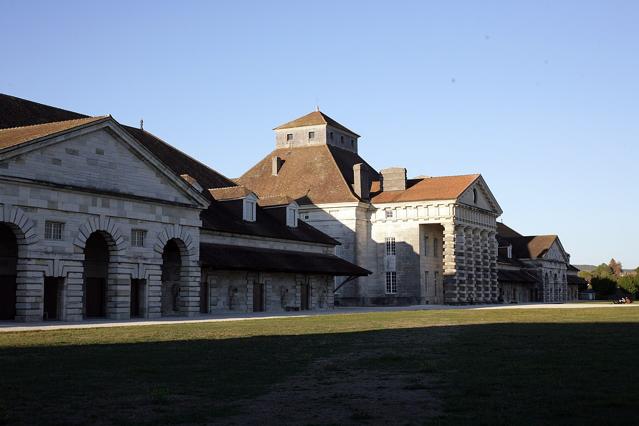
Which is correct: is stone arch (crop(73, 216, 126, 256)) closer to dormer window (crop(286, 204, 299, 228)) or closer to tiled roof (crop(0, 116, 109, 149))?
tiled roof (crop(0, 116, 109, 149))

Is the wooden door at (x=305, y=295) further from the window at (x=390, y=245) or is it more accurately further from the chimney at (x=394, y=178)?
the chimney at (x=394, y=178)

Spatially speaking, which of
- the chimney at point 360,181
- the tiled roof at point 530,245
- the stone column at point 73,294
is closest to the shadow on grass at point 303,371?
the stone column at point 73,294

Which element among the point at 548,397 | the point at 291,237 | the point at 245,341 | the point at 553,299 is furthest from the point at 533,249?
the point at 548,397

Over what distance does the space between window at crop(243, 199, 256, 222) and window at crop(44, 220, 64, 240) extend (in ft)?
52.6

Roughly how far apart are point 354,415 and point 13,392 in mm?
4747

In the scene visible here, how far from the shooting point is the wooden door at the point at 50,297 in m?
33.9

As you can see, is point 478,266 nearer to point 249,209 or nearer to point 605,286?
point 249,209

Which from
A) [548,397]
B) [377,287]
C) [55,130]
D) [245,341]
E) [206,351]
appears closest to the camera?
[548,397]

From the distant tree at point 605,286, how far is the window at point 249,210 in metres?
63.1

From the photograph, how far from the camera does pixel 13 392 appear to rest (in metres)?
10.7

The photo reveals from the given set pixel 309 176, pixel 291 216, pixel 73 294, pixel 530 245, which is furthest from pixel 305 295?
pixel 530 245

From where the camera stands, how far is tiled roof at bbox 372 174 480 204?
65.3 metres

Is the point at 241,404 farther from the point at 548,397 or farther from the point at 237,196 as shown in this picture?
the point at 237,196

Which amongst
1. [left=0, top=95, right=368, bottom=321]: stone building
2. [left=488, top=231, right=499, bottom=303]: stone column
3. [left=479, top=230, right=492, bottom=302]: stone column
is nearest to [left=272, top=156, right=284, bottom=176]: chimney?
[left=479, top=230, right=492, bottom=302]: stone column
